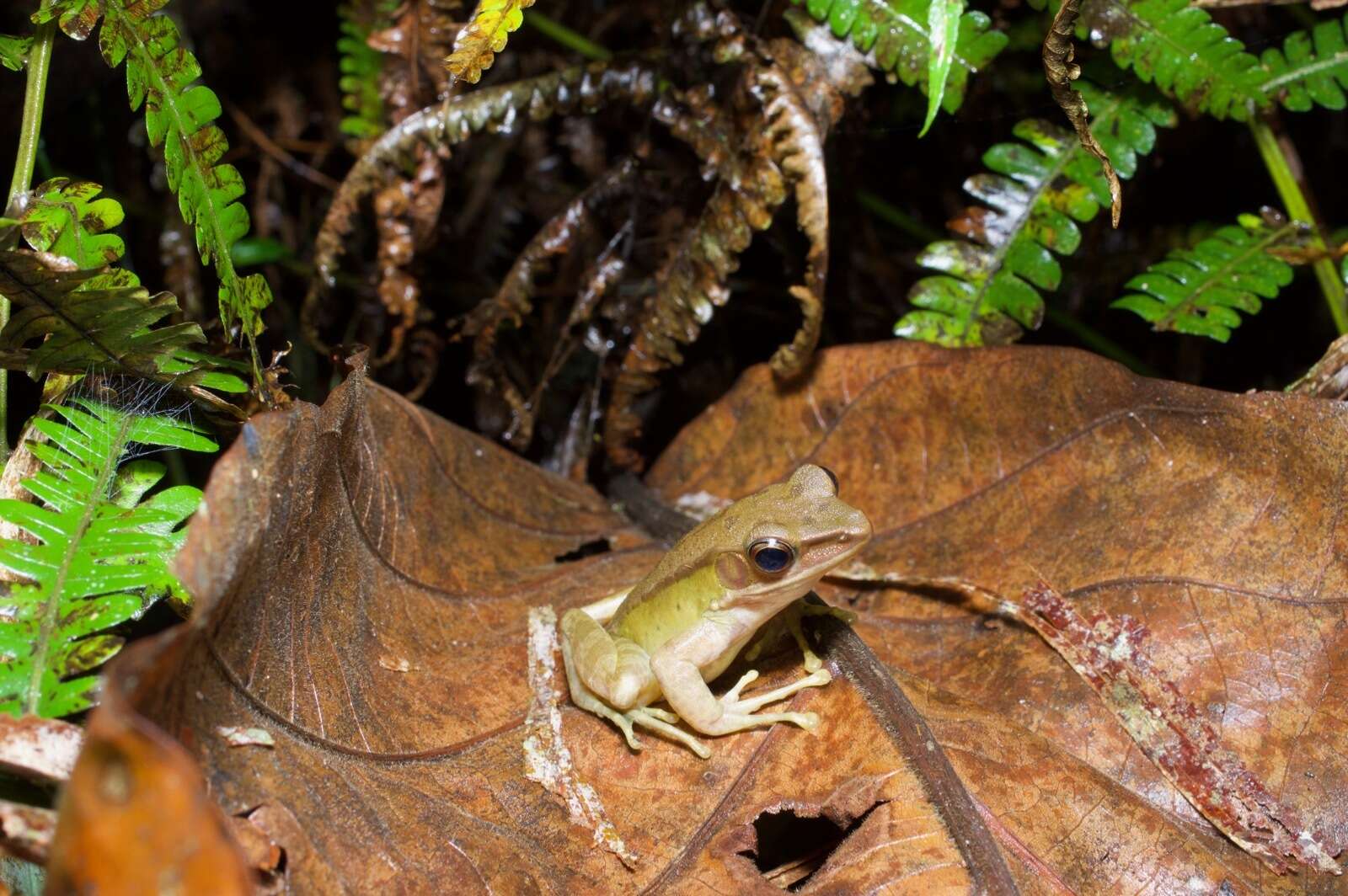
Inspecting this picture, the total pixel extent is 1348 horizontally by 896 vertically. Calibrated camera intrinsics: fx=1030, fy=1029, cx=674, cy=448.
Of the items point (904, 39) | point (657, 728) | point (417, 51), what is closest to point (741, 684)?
point (657, 728)

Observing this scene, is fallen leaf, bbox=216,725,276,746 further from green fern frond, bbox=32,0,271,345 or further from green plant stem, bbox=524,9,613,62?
green plant stem, bbox=524,9,613,62

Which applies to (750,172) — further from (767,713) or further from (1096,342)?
(767,713)

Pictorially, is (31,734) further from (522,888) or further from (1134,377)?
(1134,377)

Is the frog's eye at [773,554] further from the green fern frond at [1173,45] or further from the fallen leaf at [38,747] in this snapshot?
the green fern frond at [1173,45]

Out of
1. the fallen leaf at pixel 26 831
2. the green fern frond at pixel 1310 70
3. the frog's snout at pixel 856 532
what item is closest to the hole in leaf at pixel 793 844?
the frog's snout at pixel 856 532

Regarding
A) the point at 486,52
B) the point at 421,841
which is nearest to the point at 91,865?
the point at 421,841

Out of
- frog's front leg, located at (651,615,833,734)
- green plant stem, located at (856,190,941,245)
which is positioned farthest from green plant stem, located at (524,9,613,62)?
frog's front leg, located at (651,615,833,734)
